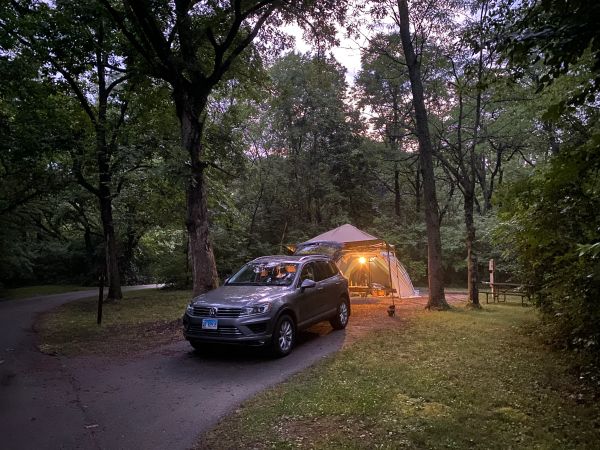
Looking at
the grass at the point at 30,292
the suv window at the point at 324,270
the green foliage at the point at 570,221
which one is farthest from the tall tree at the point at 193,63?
the grass at the point at 30,292

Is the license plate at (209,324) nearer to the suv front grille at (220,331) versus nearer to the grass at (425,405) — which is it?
the suv front grille at (220,331)

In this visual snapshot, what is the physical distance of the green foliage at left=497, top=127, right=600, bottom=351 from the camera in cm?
388

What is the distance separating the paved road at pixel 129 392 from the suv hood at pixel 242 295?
102cm

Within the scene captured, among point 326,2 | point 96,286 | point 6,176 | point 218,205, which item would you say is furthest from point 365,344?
point 96,286

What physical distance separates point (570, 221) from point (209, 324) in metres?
5.82

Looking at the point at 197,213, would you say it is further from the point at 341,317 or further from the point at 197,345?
the point at 341,317

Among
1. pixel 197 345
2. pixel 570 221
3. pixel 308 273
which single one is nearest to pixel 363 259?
pixel 308 273

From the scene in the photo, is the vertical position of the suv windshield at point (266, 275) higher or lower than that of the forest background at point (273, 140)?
lower

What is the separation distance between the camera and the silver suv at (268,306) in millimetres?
7320

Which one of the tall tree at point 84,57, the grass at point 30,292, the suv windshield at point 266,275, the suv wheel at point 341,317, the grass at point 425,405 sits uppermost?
the tall tree at point 84,57

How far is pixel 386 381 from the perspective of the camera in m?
5.96

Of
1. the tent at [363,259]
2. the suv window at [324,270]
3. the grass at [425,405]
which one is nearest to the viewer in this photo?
the grass at [425,405]

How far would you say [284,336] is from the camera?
7.84m

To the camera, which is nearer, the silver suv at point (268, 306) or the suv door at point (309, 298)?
the silver suv at point (268, 306)
